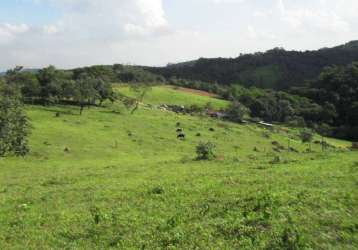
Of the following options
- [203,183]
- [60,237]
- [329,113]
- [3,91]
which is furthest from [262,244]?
[329,113]

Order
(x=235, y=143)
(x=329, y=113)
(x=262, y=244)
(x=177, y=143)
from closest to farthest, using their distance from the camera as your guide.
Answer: (x=262, y=244) < (x=177, y=143) < (x=235, y=143) < (x=329, y=113)

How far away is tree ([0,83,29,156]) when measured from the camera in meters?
44.8

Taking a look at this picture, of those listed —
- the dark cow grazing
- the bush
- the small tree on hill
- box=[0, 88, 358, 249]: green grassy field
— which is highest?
box=[0, 88, 358, 249]: green grassy field

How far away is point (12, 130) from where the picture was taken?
46438mm

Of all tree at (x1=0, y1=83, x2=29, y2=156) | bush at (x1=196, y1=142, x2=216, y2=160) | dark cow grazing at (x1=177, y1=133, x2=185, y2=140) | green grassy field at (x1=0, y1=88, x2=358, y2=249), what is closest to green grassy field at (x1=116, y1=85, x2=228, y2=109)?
dark cow grazing at (x1=177, y1=133, x2=185, y2=140)

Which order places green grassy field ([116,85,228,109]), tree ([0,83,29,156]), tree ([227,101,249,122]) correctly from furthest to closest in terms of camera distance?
green grassy field ([116,85,228,109]) < tree ([227,101,249,122]) < tree ([0,83,29,156])

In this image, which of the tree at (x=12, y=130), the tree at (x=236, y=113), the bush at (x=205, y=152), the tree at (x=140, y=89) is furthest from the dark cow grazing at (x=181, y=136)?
the tree at (x=140, y=89)

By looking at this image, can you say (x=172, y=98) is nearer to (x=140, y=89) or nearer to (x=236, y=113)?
(x=140, y=89)

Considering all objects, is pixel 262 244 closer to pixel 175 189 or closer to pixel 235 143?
pixel 175 189

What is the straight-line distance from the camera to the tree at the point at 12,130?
44844mm

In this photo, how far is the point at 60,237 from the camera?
38.1 ft

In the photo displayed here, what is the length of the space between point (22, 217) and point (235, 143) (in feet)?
173

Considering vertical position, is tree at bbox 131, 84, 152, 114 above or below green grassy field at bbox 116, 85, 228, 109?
above

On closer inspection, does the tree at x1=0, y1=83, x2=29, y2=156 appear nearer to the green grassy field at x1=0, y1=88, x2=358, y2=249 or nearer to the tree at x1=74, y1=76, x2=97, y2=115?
the green grassy field at x1=0, y1=88, x2=358, y2=249
